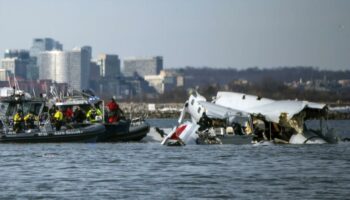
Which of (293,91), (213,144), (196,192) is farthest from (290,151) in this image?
(293,91)

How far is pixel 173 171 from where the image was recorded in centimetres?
4309

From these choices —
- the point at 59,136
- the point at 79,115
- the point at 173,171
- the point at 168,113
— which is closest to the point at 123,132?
the point at 79,115

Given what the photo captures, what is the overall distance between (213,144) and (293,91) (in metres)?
63.3

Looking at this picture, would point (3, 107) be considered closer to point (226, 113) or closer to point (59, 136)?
point (59, 136)

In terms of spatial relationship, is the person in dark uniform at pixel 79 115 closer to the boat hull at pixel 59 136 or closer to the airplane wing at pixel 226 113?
the boat hull at pixel 59 136

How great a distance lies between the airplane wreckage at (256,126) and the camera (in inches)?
2352

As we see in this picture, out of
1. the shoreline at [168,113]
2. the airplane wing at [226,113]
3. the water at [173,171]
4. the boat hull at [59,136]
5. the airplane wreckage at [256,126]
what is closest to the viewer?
the water at [173,171]

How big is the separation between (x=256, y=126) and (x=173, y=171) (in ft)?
61.2

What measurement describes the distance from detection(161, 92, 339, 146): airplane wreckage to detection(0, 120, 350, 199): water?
5.44 feet

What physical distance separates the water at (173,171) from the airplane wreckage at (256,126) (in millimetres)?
1658

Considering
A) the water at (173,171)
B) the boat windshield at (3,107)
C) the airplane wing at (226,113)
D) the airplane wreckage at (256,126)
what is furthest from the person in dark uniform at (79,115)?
the airplane wing at (226,113)

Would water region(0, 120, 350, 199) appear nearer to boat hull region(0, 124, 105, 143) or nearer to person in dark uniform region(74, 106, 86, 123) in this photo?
boat hull region(0, 124, 105, 143)

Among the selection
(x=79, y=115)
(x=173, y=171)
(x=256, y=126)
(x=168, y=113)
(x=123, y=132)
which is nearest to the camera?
(x=173, y=171)

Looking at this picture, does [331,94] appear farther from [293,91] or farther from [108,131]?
[108,131]
